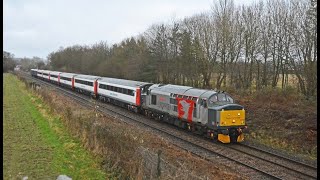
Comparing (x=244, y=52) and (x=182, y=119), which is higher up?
(x=244, y=52)

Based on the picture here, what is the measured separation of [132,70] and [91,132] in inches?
1452

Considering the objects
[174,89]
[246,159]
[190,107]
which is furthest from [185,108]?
[246,159]

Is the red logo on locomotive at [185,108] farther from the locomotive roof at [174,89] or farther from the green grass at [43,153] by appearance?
the green grass at [43,153]

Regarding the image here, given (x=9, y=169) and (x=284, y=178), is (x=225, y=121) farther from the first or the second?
(x=9, y=169)

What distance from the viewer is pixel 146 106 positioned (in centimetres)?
2927

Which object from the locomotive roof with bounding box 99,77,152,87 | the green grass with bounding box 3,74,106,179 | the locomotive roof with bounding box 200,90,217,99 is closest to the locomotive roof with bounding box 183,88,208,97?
the locomotive roof with bounding box 200,90,217,99

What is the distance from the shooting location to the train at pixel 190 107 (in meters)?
19.9

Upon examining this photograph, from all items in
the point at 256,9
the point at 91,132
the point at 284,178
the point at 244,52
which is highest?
the point at 256,9

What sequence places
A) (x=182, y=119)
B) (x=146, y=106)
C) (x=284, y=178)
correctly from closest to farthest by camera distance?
1. (x=284, y=178)
2. (x=182, y=119)
3. (x=146, y=106)

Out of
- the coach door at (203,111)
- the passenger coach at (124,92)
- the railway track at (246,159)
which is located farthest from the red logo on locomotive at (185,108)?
the passenger coach at (124,92)

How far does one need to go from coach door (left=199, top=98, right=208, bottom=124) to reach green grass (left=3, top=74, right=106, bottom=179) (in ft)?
23.3

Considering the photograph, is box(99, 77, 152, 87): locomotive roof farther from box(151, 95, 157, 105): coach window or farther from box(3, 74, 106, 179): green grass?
box(3, 74, 106, 179): green grass

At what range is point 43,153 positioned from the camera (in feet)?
50.6

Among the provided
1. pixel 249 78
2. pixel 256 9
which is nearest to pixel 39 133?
pixel 249 78
